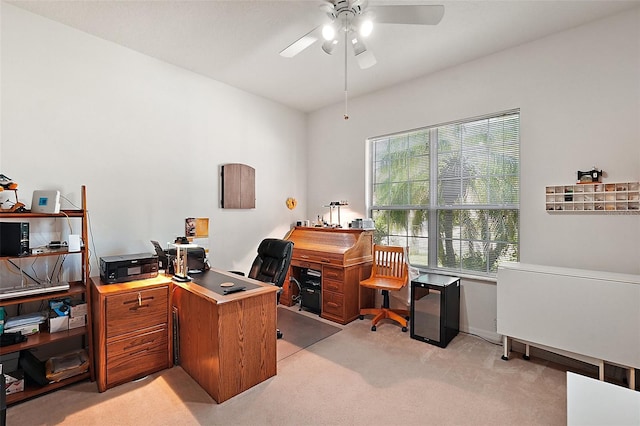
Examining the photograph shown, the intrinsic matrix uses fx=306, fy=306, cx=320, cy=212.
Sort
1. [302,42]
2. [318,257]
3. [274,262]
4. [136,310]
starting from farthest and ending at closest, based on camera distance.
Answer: [318,257] → [274,262] → [136,310] → [302,42]

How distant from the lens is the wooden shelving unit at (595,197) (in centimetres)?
246

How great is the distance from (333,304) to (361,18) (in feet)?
9.88

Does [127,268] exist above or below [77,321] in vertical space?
above

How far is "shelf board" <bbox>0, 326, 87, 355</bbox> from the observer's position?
214 centimetres

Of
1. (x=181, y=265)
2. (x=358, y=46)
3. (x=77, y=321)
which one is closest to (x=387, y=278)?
(x=181, y=265)

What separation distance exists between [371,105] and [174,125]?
2.54 meters

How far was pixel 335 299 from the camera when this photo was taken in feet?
12.5

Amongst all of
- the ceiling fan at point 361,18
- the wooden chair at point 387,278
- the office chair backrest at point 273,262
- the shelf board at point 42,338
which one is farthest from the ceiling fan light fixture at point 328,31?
the shelf board at point 42,338

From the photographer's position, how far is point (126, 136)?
10.2 ft

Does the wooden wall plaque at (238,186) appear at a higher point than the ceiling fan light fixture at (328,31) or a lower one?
lower

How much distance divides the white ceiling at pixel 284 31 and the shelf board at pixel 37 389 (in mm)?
2969

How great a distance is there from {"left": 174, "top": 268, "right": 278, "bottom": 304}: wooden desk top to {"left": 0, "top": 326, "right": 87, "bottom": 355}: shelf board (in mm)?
798

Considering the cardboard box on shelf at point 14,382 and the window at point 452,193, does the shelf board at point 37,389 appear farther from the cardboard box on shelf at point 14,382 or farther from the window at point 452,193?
the window at point 452,193

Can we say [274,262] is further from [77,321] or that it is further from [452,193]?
[452,193]
